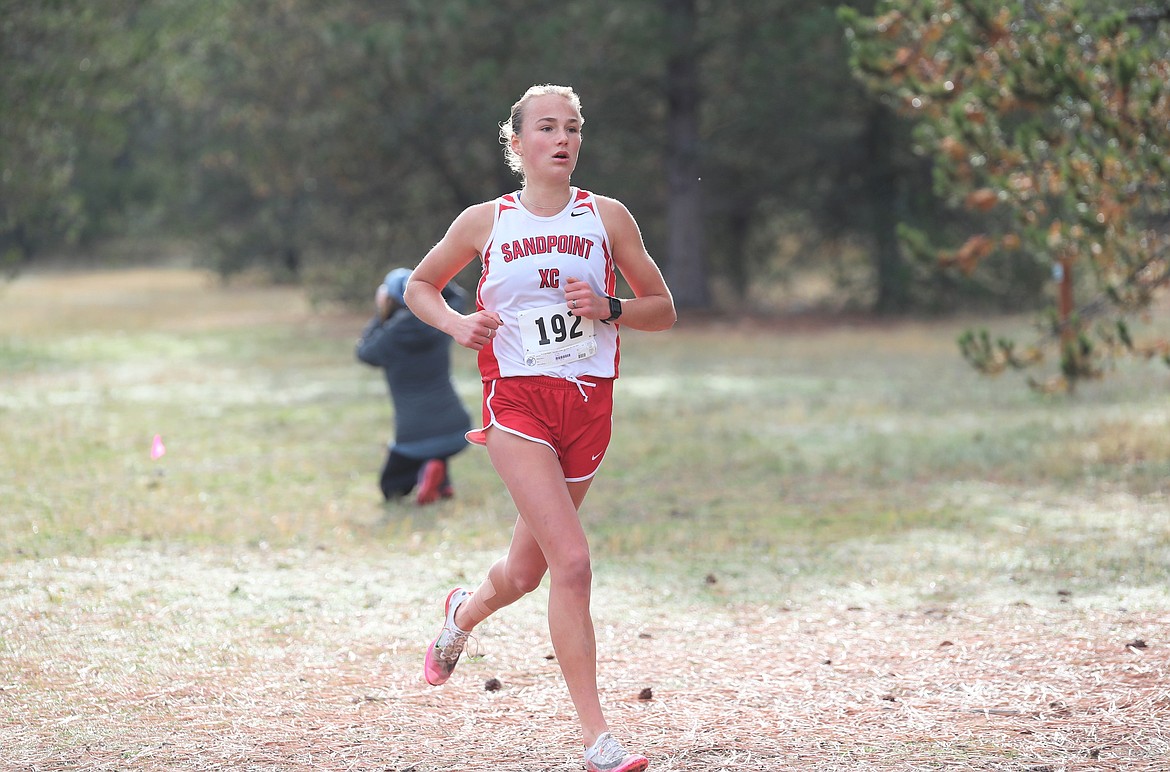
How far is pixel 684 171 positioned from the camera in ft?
83.0

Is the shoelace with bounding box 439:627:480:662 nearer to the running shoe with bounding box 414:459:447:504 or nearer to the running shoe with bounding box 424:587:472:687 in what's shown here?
the running shoe with bounding box 424:587:472:687

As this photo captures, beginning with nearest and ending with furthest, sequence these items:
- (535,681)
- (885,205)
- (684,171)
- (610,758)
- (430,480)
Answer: (610,758), (535,681), (430,480), (684,171), (885,205)

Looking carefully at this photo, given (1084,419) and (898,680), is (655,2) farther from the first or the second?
(898,680)

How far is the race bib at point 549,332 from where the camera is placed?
466 centimetres

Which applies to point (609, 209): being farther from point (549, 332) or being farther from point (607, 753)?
point (607, 753)

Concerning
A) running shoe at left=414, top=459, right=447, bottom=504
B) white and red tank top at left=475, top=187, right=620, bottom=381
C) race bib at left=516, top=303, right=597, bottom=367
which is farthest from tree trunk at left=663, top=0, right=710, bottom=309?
race bib at left=516, top=303, right=597, bottom=367

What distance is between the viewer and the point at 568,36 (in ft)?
77.0

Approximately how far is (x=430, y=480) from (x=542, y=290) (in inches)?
205

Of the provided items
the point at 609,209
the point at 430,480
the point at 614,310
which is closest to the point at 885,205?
the point at 430,480

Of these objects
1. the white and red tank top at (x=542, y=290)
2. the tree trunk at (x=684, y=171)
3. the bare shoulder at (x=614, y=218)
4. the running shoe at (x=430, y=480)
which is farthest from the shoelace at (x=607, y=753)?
the tree trunk at (x=684, y=171)

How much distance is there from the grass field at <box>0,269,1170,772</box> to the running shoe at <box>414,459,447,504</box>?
330mm

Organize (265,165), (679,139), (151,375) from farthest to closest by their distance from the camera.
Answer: (265,165) → (679,139) → (151,375)

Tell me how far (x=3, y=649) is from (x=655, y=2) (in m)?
19.2

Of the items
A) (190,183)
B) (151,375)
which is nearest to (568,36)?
(151,375)
